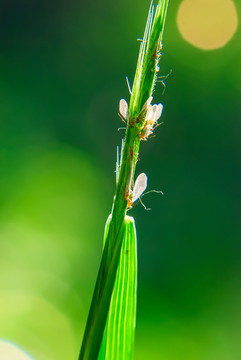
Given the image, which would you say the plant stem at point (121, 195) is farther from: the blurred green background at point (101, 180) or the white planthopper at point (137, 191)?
the blurred green background at point (101, 180)

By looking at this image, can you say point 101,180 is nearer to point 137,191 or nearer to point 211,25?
point 211,25

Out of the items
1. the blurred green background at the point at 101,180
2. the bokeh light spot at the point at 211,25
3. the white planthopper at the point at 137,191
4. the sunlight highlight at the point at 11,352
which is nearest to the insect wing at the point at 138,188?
the white planthopper at the point at 137,191

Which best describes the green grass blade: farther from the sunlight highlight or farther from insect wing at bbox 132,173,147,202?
the sunlight highlight

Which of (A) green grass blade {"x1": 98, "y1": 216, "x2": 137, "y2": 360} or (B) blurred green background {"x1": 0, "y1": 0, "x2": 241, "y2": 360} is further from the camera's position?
(B) blurred green background {"x1": 0, "y1": 0, "x2": 241, "y2": 360}

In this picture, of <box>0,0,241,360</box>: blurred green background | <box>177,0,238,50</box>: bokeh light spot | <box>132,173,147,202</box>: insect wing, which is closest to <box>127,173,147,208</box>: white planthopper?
<box>132,173,147,202</box>: insect wing

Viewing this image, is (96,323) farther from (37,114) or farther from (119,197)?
(37,114)
